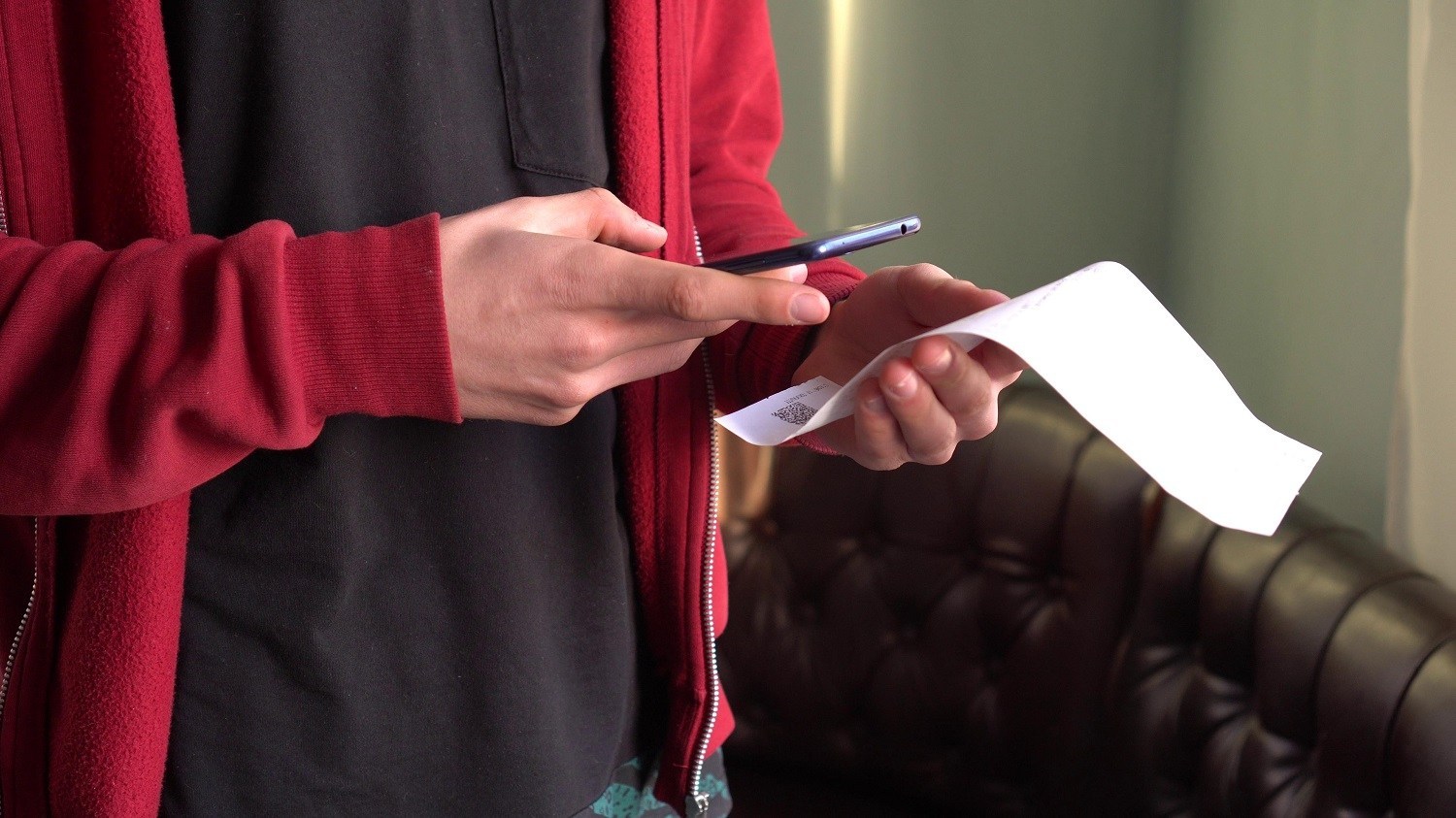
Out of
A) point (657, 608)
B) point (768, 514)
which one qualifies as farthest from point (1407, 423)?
point (768, 514)

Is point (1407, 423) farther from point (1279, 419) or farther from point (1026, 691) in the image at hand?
point (1026, 691)

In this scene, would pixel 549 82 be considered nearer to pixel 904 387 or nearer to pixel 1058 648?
pixel 904 387

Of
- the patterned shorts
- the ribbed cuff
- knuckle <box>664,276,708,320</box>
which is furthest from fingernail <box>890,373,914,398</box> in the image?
the patterned shorts

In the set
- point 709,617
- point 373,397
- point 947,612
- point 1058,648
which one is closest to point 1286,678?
point 1058,648

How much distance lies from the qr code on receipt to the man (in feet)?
0.09

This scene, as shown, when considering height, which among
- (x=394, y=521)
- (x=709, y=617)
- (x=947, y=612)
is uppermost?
(x=394, y=521)

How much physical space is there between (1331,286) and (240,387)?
43.1 inches

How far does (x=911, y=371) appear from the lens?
1.69 feet

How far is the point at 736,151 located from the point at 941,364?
17.1 inches

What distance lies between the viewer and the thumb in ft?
1.71

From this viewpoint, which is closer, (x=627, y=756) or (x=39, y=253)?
(x=39, y=253)

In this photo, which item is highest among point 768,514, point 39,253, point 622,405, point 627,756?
point 39,253

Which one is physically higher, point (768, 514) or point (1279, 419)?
point (1279, 419)

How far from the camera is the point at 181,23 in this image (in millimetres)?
555
